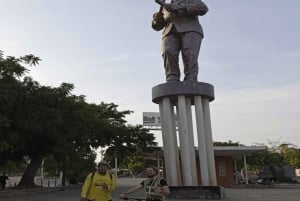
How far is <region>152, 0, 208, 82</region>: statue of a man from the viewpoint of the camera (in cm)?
1950

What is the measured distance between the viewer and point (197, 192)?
1731 cm

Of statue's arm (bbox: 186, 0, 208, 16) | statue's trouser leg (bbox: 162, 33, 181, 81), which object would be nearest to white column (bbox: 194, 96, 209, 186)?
statue's trouser leg (bbox: 162, 33, 181, 81)

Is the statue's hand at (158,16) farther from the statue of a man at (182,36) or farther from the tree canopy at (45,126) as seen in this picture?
the tree canopy at (45,126)

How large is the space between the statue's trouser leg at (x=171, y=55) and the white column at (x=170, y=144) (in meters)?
1.41

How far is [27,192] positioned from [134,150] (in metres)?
10.9

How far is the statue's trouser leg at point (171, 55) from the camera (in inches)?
779

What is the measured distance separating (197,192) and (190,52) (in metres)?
6.43

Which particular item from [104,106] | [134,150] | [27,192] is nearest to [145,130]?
[134,150]

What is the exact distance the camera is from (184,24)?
19.9 metres

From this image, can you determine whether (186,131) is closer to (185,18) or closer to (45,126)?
(185,18)

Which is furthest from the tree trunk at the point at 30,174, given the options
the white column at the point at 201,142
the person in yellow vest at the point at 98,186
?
the person in yellow vest at the point at 98,186

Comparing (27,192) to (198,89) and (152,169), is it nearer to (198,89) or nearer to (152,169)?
(198,89)

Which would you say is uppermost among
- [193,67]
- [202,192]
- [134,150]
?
[193,67]

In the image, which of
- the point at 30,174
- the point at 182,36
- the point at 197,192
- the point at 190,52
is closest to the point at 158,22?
the point at 182,36
